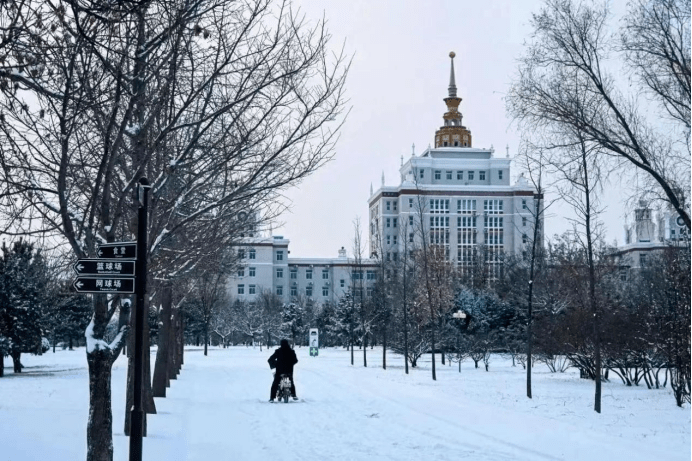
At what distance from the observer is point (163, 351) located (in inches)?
983

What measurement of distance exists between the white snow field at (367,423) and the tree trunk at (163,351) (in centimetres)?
60

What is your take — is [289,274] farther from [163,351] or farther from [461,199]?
[163,351]

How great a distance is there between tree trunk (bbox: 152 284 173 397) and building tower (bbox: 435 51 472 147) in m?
117

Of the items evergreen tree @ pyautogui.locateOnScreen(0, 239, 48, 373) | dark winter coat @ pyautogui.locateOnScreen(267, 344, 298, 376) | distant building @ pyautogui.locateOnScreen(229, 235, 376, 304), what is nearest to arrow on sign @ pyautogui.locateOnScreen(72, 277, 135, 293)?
dark winter coat @ pyautogui.locateOnScreen(267, 344, 298, 376)

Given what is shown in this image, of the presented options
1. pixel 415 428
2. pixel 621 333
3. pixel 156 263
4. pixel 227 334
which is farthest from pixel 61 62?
pixel 227 334

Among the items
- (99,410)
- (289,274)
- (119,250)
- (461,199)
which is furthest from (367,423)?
(289,274)

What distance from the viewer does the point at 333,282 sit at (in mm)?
130000

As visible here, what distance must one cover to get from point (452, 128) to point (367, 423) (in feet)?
407

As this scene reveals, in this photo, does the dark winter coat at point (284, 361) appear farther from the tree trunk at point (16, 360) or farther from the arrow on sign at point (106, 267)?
the tree trunk at point (16, 360)

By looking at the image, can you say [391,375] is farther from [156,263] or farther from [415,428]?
[156,263]

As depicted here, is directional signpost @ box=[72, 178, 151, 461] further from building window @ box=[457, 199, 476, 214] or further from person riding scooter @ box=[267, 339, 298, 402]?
building window @ box=[457, 199, 476, 214]

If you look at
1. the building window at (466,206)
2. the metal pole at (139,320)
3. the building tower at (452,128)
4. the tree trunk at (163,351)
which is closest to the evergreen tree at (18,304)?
the tree trunk at (163,351)

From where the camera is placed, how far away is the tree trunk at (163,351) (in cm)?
2411

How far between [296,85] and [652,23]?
750cm
